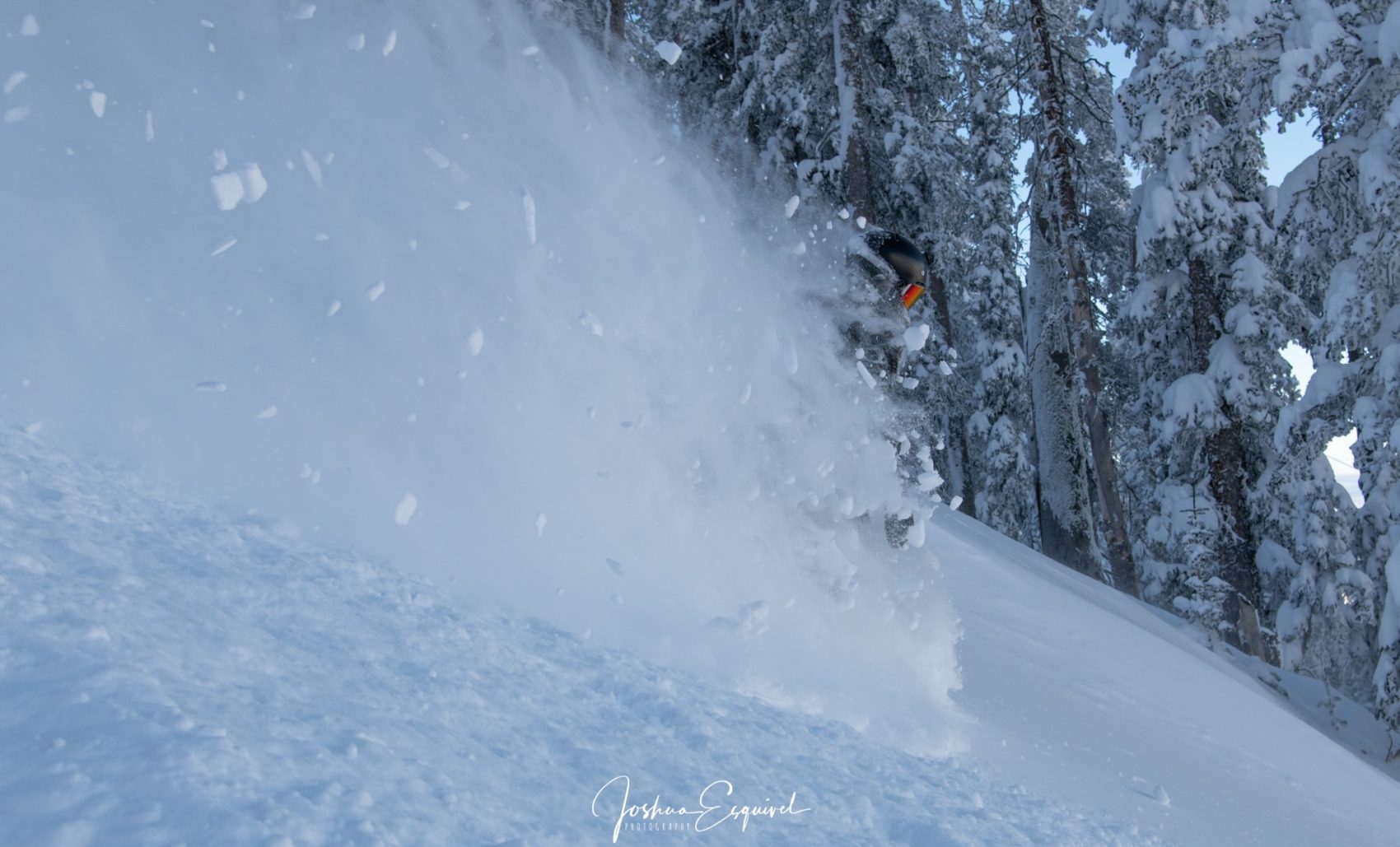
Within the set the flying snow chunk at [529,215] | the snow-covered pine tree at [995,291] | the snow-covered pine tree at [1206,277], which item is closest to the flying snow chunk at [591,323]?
the flying snow chunk at [529,215]

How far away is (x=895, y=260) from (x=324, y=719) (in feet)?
13.3

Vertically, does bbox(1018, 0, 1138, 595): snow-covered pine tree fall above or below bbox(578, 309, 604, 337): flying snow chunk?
above

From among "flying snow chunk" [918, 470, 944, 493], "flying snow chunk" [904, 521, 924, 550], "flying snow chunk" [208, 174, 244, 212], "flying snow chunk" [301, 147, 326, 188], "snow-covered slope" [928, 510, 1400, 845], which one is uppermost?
"flying snow chunk" [301, 147, 326, 188]

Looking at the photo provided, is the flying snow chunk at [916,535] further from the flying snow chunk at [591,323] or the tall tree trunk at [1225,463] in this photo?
the tall tree trunk at [1225,463]

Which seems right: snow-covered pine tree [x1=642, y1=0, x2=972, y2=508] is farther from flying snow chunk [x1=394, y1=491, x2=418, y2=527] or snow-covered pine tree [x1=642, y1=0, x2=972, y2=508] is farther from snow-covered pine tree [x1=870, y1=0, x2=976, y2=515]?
flying snow chunk [x1=394, y1=491, x2=418, y2=527]

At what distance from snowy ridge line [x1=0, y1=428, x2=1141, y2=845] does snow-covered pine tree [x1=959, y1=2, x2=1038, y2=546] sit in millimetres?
13752

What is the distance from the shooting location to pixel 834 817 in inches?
92.9

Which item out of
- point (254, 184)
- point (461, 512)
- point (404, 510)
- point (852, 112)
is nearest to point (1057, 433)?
point (852, 112)

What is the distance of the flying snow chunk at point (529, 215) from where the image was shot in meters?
4.52

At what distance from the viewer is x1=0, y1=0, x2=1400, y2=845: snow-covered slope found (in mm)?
2012

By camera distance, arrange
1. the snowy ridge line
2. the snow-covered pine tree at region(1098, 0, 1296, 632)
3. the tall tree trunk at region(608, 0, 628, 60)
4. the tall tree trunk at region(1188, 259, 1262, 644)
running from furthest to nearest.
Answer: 1. the tall tree trunk at region(608, 0, 628, 60)
2. the tall tree trunk at region(1188, 259, 1262, 644)
3. the snow-covered pine tree at region(1098, 0, 1296, 632)
4. the snowy ridge line

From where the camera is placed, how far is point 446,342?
14.3 ft

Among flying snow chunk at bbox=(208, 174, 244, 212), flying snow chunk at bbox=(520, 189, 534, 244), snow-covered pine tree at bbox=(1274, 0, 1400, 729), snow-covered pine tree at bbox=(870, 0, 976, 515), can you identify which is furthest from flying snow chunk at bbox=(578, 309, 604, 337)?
snow-covered pine tree at bbox=(1274, 0, 1400, 729)
